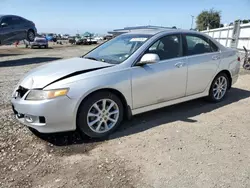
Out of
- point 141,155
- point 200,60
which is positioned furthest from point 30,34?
point 141,155

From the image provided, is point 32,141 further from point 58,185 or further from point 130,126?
point 130,126

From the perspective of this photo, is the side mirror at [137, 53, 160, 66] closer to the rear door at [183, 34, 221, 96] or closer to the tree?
the rear door at [183, 34, 221, 96]

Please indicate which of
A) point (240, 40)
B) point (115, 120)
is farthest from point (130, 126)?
point (240, 40)

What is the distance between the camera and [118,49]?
428 cm

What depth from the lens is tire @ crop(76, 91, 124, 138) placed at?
3379mm

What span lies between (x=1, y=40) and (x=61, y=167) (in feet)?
42.6

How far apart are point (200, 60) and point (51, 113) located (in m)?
2.91

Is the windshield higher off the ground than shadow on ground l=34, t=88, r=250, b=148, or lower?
higher

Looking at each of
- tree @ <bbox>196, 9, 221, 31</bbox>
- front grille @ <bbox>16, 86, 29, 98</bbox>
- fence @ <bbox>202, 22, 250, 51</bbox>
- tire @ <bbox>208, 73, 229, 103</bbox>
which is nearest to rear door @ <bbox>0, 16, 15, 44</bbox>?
front grille @ <bbox>16, 86, 29, 98</bbox>

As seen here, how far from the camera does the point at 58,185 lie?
254 centimetres

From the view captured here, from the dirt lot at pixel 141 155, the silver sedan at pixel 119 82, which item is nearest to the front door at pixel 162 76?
the silver sedan at pixel 119 82

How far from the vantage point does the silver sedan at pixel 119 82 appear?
3.23 m

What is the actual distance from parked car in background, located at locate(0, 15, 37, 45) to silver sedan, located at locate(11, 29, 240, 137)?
11.2 meters

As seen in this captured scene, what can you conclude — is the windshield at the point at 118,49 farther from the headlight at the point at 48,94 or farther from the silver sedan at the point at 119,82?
the headlight at the point at 48,94
